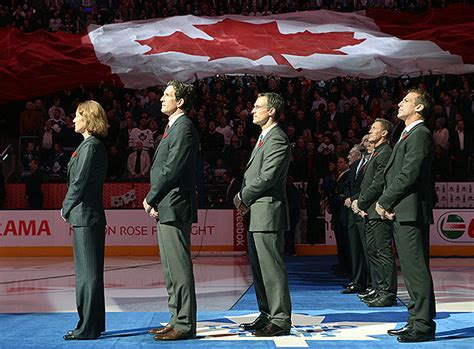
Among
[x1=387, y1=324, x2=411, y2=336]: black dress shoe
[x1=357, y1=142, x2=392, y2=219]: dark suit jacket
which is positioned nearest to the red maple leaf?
[x1=357, y1=142, x2=392, y2=219]: dark suit jacket

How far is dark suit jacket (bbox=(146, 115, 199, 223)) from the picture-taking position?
7398 mm

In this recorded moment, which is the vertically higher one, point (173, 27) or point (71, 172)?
point (173, 27)

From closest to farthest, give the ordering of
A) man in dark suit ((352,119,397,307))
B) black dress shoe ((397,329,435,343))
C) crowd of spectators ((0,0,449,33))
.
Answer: black dress shoe ((397,329,435,343))
man in dark suit ((352,119,397,307))
crowd of spectators ((0,0,449,33))

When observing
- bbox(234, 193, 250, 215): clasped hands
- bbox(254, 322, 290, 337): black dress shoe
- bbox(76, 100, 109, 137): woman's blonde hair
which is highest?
bbox(76, 100, 109, 137): woman's blonde hair

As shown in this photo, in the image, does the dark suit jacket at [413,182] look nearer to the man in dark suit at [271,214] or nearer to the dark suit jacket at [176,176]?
the man in dark suit at [271,214]

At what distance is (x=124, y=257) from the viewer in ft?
58.0

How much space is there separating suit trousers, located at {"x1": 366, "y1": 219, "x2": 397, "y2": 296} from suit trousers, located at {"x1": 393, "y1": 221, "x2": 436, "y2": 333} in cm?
259

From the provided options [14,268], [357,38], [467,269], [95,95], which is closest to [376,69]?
[357,38]

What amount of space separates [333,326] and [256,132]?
34.7ft

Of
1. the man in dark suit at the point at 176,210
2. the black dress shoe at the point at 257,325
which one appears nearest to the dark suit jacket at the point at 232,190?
the black dress shoe at the point at 257,325

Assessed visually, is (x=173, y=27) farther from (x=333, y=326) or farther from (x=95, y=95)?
(x=95, y=95)

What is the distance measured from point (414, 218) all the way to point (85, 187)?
269 centimetres

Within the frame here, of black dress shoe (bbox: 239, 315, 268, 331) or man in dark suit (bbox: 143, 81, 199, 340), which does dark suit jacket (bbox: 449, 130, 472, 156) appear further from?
man in dark suit (bbox: 143, 81, 199, 340)

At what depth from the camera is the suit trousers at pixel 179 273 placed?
745 cm
